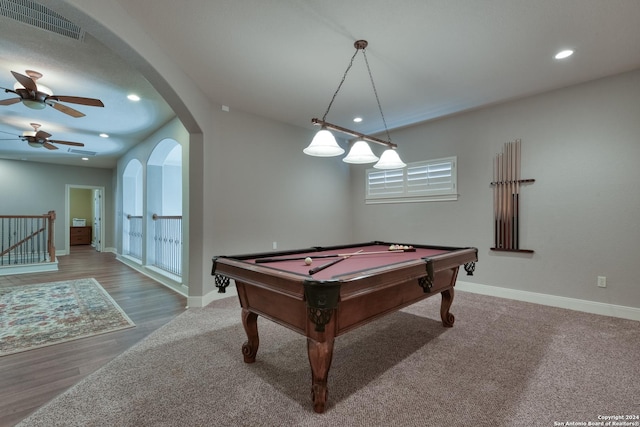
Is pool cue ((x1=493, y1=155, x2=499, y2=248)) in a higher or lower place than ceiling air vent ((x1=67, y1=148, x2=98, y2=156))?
lower

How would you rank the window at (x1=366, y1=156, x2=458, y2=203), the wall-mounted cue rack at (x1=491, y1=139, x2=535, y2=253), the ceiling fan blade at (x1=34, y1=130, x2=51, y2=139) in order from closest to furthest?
the wall-mounted cue rack at (x1=491, y1=139, x2=535, y2=253)
the window at (x1=366, y1=156, x2=458, y2=203)
the ceiling fan blade at (x1=34, y1=130, x2=51, y2=139)

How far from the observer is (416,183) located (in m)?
4.76

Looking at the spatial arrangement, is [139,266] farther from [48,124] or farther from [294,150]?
[294,150]

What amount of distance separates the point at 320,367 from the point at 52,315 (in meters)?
3.44

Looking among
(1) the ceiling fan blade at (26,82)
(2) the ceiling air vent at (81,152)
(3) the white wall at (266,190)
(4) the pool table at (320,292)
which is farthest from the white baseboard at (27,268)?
(4) the pool table at (320,292)

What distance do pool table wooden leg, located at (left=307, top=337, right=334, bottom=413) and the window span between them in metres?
3.56

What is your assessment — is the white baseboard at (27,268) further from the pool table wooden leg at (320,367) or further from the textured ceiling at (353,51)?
the pool table wooden leg at (320,367)

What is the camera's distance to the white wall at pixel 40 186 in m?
7.53

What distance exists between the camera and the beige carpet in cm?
158

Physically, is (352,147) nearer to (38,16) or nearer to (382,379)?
(382,379)

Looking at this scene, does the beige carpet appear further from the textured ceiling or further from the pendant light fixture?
the textured ceiling

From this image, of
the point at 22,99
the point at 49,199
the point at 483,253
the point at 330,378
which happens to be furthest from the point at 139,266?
the point at 483,253

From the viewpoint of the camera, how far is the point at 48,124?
4.95m

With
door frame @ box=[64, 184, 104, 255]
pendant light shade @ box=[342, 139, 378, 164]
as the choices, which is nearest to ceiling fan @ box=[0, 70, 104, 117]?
pendant light shade @ box=[342, 139, 378, 164]
